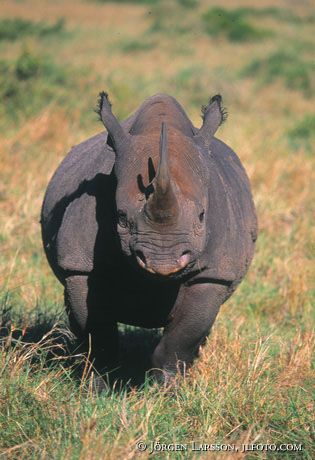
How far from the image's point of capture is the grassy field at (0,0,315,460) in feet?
14.8

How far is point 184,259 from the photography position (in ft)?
14.3

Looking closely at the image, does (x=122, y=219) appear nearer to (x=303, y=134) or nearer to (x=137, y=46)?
(x=303, y=134)

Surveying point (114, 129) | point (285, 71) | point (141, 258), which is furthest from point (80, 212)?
point (285, 71)

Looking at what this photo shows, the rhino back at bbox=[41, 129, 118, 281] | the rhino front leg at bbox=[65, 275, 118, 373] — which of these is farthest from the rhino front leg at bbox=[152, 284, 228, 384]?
the rhino back at bbox=[41, 129, 118, 281]

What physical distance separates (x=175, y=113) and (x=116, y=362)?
4.86 ft

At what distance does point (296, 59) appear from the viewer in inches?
864

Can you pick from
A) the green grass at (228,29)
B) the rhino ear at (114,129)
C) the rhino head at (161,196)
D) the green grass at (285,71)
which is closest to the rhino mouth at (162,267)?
the rhino head at (161,196)

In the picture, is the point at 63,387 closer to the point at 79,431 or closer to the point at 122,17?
the point at 79,431

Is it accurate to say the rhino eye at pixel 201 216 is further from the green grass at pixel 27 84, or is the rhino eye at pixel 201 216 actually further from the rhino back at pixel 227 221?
the green grass at pixel 27 84

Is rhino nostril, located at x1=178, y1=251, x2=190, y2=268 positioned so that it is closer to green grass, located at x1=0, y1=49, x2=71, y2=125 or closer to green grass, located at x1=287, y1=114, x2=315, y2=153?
green grass, located at x1=0, y1=49, x2=71, y2=125

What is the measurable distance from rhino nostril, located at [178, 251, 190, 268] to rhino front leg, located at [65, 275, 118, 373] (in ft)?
2.98

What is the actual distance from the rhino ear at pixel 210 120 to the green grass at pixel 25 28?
1717cm

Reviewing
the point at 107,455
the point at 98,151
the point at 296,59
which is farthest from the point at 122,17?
the point at 107,455

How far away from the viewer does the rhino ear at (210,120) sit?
505 cm
